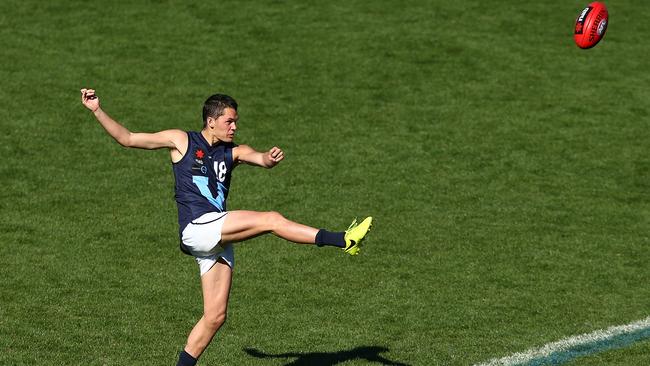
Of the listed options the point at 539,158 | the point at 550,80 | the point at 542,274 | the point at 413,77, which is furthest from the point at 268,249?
the point at 550,80

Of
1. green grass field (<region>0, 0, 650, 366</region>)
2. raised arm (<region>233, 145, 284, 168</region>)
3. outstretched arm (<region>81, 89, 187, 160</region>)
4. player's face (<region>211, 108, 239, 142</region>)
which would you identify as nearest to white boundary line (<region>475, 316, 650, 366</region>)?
green grass field (<region>0, 0, 650, 366</region>)

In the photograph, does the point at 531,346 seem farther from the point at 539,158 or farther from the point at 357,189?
the point at 539,158

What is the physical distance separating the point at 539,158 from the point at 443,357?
753 centimetres

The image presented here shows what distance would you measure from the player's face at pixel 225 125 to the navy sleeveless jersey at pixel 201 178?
0.12 metres

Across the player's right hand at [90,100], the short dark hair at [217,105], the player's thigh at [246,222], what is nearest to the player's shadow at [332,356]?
the player's thigh at [246,222]

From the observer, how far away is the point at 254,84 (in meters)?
19.9

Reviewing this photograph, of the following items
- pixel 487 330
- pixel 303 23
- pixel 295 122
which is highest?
pixel 303 23

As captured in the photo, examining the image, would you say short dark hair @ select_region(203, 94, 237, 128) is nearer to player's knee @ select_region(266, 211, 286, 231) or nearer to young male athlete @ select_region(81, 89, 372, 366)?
young male athlete @ select_region(81, 89, 372, 366)

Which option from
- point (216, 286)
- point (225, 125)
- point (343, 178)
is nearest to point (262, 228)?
point (216, 286)

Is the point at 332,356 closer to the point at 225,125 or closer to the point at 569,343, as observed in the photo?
the point at 569,343

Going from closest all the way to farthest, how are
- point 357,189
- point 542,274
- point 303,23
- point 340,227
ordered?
1. point 542,274
2. point 340,227
3. point 357,189
4. point 303,23

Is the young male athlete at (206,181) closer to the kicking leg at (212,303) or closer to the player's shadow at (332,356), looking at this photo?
the kicking leg at (212,303)

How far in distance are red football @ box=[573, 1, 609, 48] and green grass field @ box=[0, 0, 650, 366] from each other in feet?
9.20

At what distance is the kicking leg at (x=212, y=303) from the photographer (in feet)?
32.6
